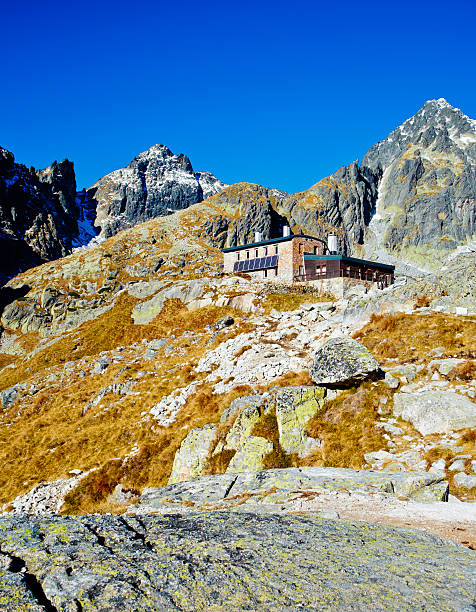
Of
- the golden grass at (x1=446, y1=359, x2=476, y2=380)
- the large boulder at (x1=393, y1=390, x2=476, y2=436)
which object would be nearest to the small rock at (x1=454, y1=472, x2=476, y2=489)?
the large boulder at (x1=393, y1=390, x2=476, y2=436)

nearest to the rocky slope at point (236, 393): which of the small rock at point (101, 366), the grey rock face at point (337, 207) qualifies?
the small rock at point (101, 366)

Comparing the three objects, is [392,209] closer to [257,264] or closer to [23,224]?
[257,264]

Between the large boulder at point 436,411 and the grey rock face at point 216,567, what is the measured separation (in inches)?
318

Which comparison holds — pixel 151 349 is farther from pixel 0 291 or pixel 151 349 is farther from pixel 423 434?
pixel 0 291

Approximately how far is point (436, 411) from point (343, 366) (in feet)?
14.3

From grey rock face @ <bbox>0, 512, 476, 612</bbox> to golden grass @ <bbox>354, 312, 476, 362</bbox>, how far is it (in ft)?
44.8

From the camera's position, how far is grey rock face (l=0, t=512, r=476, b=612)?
453 cm

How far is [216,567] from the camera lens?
533 centimetres

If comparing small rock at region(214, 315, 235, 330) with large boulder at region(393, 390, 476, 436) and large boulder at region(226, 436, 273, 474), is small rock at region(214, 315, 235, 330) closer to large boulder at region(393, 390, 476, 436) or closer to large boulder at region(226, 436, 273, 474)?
large boulder at region(226, 436, 273, 474)

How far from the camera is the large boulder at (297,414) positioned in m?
16.6

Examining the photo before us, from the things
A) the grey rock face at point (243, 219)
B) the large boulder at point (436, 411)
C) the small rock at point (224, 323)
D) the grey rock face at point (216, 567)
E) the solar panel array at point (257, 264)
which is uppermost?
the grey rock face at point (243, 219)

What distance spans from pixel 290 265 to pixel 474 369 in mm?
45050

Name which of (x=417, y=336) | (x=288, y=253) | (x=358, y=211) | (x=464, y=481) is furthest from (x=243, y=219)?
(x=464, y=481)

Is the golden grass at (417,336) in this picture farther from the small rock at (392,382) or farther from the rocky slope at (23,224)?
the rocky slope at (23,224)
